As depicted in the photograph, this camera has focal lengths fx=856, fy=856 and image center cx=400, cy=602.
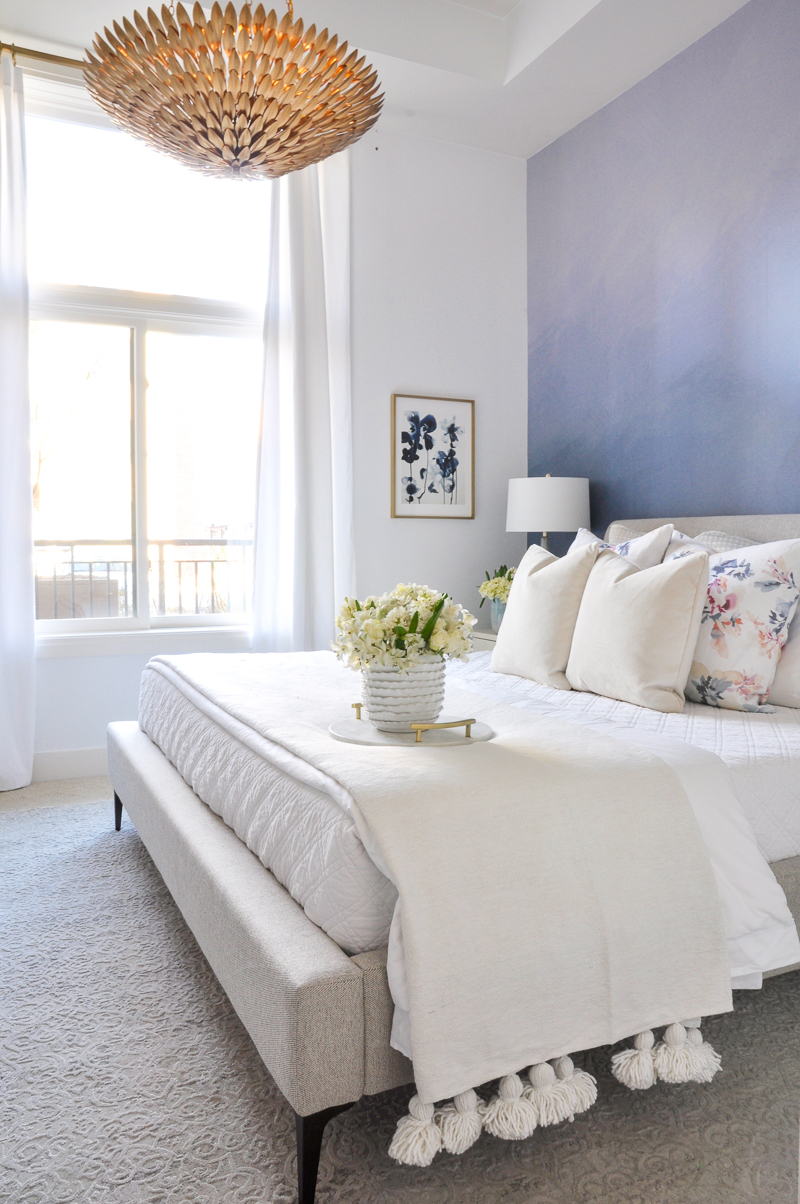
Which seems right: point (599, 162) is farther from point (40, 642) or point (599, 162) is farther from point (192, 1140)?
point (192, 1140)

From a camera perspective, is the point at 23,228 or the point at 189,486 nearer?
the point at 23,228

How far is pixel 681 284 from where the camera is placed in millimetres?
3666

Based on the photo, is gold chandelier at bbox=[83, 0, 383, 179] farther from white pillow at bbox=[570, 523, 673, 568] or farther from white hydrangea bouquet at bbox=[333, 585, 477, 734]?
white pillow at bbox=[570, 523, 673, 568]

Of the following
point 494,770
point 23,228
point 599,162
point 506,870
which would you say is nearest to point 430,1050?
point 506,870

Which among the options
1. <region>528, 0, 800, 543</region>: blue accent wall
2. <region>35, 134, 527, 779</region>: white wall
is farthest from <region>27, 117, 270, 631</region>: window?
<region>528, 0, 800, 543</region>: blue accent wall

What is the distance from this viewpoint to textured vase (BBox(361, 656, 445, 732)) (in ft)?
6.16

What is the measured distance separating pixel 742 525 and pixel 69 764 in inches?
122

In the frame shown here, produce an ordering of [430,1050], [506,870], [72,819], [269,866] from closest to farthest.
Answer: [430,1050] → [506,870] → [269,866] → [72,819]

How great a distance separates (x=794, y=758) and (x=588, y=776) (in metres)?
0.57

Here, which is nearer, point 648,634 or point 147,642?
point 648,634

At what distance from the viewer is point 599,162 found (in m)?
4.18

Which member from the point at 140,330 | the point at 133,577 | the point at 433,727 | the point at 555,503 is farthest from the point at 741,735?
the point at 140,330

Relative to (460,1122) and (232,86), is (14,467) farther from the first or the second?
(460,1122)

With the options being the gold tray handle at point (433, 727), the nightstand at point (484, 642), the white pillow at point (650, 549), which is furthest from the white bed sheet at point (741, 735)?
the nightstand at point (484, 642)
